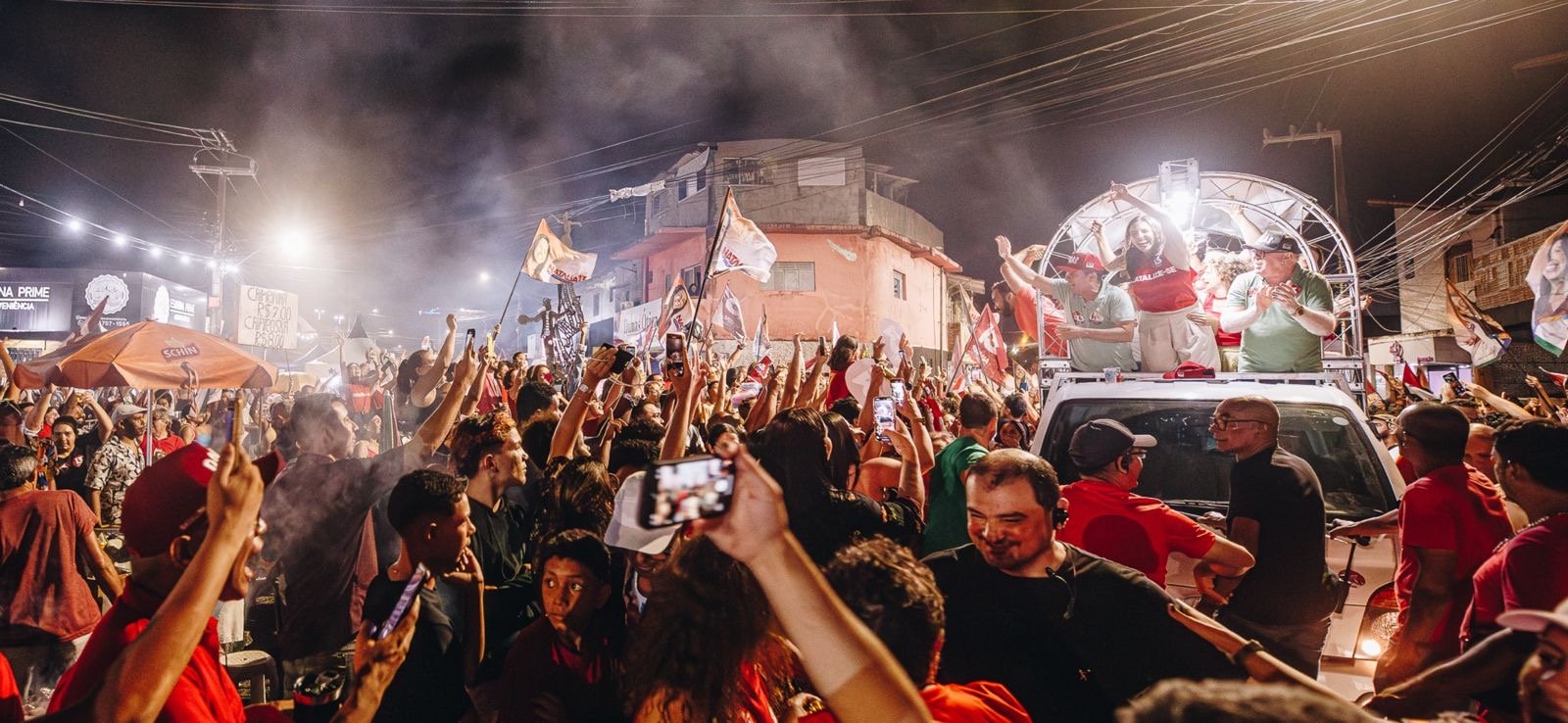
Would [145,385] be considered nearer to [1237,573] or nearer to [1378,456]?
[1237,573]

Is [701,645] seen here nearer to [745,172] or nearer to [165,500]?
[165,500]

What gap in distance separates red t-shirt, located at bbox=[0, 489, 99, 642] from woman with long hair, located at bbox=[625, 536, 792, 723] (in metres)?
4.53

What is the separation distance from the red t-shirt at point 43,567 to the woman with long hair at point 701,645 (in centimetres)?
453

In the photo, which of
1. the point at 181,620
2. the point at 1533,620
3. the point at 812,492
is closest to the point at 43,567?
the point at 181,620

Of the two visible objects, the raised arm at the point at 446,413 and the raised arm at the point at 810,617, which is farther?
the raised arm at the point at 446,413

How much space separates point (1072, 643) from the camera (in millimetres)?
2533

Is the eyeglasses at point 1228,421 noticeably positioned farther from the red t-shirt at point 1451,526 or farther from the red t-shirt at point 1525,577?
the red t-shirt at point 1525,577

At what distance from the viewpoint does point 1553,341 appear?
8500 millimetres

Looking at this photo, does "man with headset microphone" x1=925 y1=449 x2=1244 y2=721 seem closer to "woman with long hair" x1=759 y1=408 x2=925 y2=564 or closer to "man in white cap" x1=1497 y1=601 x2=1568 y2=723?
"woman with long hair" x1=759 y1=408 x2=925 y2=564

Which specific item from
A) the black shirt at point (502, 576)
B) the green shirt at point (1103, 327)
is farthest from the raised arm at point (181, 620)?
the green shirt at point (1103, 327)

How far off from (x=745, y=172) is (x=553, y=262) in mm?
16307

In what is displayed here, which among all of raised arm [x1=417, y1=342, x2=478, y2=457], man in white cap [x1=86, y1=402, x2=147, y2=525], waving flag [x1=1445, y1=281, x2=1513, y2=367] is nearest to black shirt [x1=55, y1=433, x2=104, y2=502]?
man in white cap [x1=86, y1=402, x2=147, y2=525]

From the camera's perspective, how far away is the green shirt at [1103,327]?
26.6 ft

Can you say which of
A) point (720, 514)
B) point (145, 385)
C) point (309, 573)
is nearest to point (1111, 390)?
point (720, 514)
